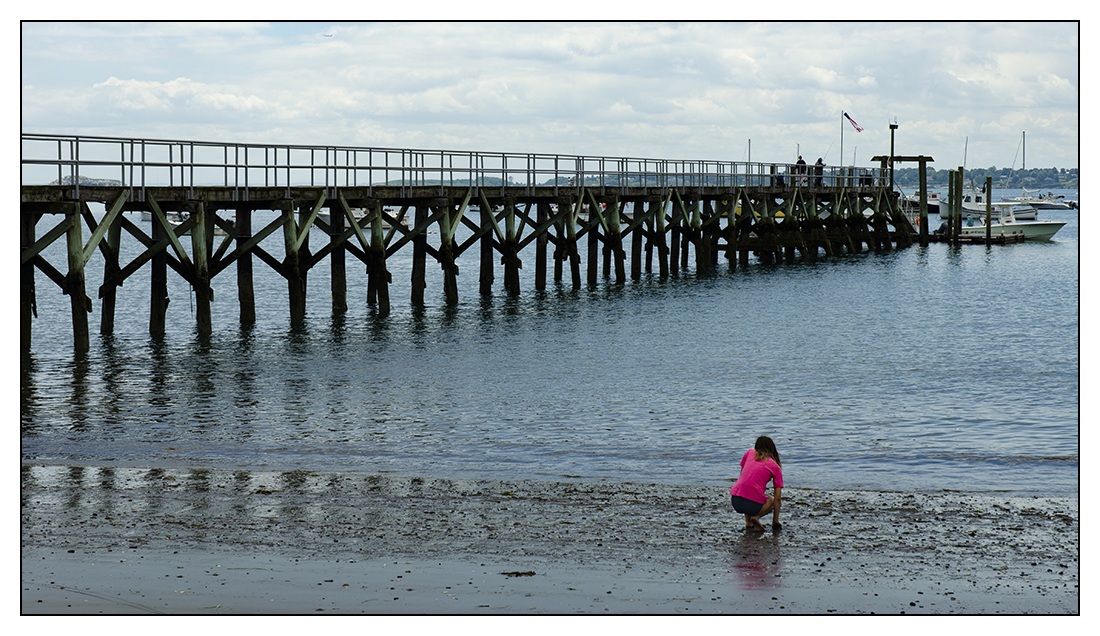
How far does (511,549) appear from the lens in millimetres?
8336

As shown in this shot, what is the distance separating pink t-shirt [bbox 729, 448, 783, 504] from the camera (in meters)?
8.86

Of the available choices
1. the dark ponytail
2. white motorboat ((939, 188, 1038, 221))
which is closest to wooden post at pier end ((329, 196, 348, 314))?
the dark ponytail

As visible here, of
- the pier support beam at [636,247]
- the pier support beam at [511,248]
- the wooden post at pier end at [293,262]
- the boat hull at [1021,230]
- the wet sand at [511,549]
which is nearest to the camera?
the wet sand at [511,549]

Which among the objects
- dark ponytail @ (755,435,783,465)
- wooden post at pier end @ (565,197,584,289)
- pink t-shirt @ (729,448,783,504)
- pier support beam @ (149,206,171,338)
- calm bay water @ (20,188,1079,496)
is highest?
wooden post at pier end @ (565,197,584,289)

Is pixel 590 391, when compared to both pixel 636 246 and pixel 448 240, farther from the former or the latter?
pixel 636 246

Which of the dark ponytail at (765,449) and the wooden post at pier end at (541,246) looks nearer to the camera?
the dark ponytail at (765,449)

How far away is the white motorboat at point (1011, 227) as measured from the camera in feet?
215

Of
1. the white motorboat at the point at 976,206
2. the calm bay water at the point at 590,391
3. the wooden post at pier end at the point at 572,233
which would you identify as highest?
the white motorboat at the point at 976,206

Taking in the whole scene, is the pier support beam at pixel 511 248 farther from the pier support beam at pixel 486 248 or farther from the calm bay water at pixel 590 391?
the calm bay water at pixel 590 391

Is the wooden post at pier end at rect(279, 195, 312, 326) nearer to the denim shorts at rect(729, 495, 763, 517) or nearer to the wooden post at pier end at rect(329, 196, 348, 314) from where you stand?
the wooden post at pier end at rect(329, 196, 348, 314)

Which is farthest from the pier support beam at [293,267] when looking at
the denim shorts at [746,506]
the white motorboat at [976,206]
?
the white motorboat at [976,206]

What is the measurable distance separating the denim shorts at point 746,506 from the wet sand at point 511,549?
197 mm

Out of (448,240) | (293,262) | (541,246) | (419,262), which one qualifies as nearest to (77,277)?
(293,262)

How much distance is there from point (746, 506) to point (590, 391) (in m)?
9.02
